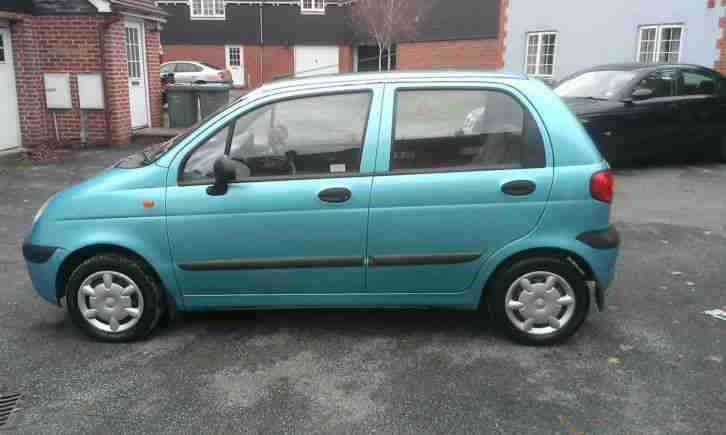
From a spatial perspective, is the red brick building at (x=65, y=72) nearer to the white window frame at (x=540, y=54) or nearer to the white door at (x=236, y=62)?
the white window frame at (x=540, y=54)

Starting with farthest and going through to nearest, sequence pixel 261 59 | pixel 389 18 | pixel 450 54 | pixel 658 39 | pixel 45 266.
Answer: pixel 261 59
pixel 389 18
pixel 450 54
pixel 658 39
pixel 45 266

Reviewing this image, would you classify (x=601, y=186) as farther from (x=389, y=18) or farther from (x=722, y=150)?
(x=389, y=18)

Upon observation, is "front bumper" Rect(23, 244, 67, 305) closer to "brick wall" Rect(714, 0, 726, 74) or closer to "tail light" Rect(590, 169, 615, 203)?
"tail light" Rect(590, 169, 615, 203)

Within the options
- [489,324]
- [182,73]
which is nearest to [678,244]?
[489,324]

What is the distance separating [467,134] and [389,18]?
33.3 m

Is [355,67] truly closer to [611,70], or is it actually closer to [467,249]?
[611,70]

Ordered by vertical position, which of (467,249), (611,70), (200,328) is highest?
(611,70)

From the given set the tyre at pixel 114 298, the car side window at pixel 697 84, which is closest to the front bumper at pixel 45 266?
the tyre at pixel 114 298

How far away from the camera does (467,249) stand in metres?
4.18

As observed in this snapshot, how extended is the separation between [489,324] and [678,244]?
3165 millimetres

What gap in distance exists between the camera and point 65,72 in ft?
42.8

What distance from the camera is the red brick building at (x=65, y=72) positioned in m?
12.5

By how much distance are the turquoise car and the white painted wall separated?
15.1 meters

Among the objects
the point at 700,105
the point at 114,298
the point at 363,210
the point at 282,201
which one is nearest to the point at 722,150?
the point at 700,105
